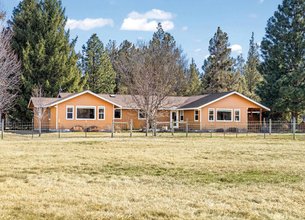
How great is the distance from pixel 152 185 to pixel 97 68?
159ft

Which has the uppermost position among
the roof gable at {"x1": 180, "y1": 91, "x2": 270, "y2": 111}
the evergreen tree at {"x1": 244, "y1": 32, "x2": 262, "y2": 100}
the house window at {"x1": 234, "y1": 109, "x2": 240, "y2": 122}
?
the evergreen tree at {"x1": 244, "y1": 32, "x2": 262, "y2": 100}

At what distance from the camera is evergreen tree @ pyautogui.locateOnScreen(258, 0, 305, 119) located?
4059cm

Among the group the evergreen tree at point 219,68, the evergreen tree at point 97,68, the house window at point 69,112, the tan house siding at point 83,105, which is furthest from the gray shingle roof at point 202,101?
the evergreen tree at point 97,68

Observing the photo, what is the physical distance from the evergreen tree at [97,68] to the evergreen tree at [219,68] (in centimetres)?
1249

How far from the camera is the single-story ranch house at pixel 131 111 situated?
36.0 m

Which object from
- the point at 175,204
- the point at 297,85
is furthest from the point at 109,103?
the point at 175,204

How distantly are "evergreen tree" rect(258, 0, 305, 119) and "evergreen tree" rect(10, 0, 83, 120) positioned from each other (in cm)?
2017

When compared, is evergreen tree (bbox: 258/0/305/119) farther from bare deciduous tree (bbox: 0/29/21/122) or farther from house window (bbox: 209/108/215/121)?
bare deciduous tree (bbox: 0/29/21/122)

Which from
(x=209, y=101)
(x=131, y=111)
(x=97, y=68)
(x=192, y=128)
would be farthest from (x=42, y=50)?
(x=209, y=101)

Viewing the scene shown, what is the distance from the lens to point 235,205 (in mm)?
7664

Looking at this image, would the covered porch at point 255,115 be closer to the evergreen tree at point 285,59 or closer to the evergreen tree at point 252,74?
the evergreen tree at point 285,59

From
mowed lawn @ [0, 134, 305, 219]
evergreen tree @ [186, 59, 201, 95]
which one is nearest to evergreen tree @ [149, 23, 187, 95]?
evergreen tree @ [186, 59, 201, 95]

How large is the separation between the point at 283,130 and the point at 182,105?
11.6 meters

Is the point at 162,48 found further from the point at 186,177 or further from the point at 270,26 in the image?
the point at 186,177
